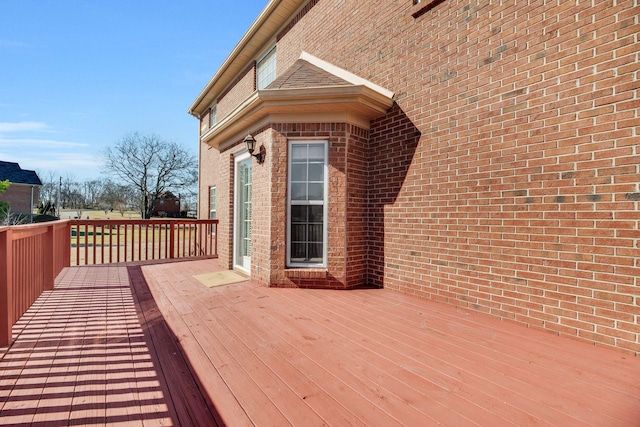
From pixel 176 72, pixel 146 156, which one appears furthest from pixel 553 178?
pixel 146 156

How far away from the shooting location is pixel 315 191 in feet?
15.8

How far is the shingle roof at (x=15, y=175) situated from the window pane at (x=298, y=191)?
3158 centimetres

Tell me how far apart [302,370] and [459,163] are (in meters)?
3.10

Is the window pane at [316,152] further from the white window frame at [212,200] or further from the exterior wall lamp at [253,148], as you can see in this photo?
the white window frame at [212,200]

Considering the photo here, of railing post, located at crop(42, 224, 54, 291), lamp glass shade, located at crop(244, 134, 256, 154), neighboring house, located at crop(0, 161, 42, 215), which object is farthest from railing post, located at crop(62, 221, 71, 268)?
neighboring house, located at crop(0, 161, 42, 215)

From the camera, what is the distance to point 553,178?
9.83ft

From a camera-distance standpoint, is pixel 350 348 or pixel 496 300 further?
pixel 496 300

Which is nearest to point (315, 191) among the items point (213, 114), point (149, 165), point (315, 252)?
point (315, 252)

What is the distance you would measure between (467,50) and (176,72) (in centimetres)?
1489

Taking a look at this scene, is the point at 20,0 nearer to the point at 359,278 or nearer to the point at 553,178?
the point at 359,278

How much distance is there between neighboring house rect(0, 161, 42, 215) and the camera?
80.0 ft

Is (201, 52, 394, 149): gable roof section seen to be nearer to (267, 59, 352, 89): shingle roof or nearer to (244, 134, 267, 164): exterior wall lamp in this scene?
(267, 59, 352, 89): shingle roof

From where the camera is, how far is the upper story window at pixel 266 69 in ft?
27.0

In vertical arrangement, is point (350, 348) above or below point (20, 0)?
below
